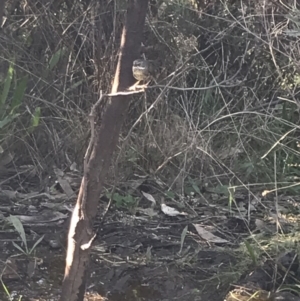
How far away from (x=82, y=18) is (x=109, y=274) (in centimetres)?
176

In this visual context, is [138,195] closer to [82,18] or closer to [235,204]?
[235,204]

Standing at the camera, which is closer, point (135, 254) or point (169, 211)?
point (135, 254)

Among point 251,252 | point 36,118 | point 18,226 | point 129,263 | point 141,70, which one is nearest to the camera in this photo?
point 141,70

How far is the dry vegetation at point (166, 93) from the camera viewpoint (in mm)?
3508

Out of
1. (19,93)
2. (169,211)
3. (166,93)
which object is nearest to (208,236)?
(169,211)

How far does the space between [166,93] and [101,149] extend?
190cm

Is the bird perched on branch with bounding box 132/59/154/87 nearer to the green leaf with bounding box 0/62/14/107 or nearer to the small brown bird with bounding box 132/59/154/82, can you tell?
the small brown bird with bounding box 132/59/154/82

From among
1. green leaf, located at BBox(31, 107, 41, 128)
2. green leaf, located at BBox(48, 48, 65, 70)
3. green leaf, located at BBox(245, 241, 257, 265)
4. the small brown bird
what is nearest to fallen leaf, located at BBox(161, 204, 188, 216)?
green leaf, located at BBox(245, 241, 257, 265)

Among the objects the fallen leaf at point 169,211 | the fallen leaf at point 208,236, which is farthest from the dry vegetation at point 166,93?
the fallen leaf at point 208,236

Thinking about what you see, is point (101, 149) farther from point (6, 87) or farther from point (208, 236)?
point (6, 87)

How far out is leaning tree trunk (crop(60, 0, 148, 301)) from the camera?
1.83 metres

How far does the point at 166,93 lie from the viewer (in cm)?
372

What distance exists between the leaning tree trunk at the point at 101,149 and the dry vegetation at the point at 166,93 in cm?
145

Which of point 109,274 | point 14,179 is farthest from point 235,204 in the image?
point 14,179
